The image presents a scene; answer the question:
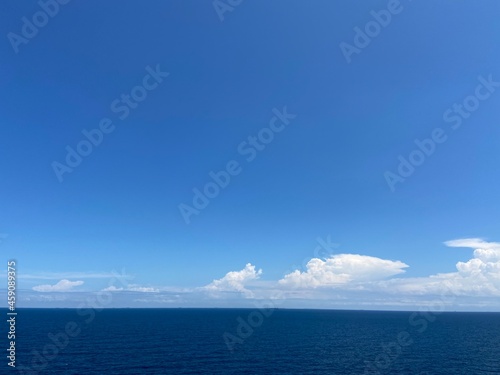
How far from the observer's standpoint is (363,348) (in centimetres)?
11012

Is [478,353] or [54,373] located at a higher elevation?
[54,373]

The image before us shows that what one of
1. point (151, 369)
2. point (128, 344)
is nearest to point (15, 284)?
point (151, 369)

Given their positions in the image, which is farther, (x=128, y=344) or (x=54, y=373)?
(x=128, y=344)

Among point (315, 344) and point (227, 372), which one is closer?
point (227, 372)

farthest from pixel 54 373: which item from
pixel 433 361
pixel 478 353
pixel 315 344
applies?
pixel 478 353

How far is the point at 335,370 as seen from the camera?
77.6 meters

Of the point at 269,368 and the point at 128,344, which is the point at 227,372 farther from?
the point at 128,344

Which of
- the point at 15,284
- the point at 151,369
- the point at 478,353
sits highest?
the point at 15,284

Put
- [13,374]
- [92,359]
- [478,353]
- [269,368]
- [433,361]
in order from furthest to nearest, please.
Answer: [478,353]
[433,361]
[92,359]
[269,368]
[13,374]

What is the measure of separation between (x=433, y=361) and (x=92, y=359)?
284 ft

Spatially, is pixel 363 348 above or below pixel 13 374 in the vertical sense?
below

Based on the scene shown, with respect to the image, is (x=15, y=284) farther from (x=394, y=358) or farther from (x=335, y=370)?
(x=394, y=358)

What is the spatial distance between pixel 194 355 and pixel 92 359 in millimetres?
25246

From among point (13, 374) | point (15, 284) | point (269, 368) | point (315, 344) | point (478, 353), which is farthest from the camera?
point (315, 344)
